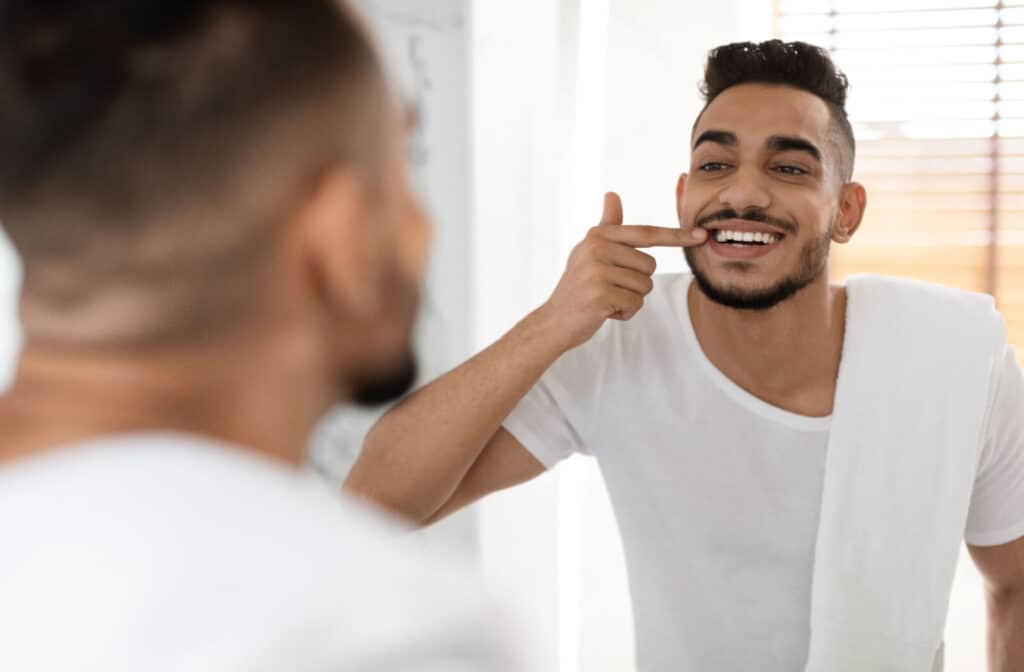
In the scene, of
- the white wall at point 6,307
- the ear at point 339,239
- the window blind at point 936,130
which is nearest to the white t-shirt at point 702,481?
the white wall at point 6,307

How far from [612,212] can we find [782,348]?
0.28 metres

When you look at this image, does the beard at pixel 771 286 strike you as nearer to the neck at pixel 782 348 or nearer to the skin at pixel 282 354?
the neck at pixel 782 348

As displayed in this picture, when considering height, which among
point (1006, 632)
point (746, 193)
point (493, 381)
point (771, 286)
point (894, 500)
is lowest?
point (1006, 632)

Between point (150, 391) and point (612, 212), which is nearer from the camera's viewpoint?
point (150, 391)

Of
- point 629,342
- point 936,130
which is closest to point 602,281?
point 629,342

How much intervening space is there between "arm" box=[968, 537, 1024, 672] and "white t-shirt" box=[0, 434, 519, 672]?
115cm

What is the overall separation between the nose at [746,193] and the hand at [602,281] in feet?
0.39

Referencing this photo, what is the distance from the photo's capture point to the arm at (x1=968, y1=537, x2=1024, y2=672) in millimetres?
1408

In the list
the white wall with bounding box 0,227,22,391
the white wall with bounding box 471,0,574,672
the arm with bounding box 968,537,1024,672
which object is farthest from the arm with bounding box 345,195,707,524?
the arm with bounding box 968,537,1024,672

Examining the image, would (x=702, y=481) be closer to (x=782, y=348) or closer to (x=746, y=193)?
(x=782, y=348)

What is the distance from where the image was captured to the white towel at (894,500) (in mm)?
1322

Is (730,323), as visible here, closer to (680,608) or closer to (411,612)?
(680,608)

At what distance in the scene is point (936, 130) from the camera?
2084mm

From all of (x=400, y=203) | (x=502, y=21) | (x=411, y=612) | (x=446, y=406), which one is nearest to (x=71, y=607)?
(x=411, y=612)
